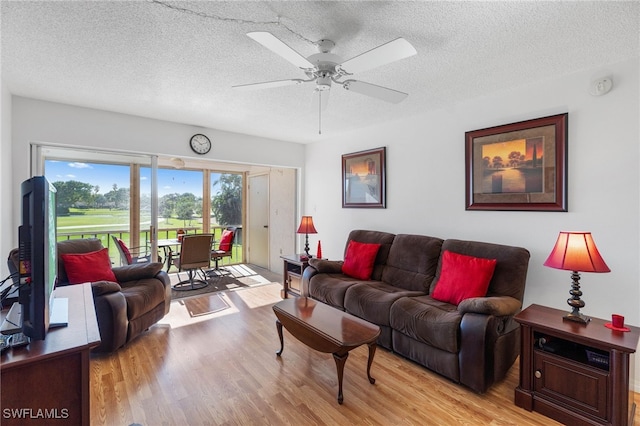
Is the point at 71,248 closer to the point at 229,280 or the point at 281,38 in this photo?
the point at 229,280

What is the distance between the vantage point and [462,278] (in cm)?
270

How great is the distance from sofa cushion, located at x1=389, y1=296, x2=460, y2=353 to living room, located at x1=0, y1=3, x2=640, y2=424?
23.0 inches

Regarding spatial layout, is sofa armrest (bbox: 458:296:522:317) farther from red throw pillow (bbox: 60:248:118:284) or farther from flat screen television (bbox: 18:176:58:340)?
red throw pillow (bbox: 60:248:118:284)

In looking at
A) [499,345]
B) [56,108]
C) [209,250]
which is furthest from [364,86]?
[209,250]

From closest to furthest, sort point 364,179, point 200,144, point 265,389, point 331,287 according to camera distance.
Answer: point 265,389, point 331,287, point 200,144, point 364,179

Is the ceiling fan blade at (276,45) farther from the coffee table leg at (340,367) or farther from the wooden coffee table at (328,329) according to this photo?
the coffee table leg at (340,367)

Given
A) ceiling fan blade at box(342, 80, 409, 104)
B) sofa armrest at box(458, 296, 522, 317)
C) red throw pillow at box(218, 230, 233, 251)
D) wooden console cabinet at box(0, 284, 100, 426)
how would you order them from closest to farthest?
wooden console cabinet at box(0, 284, 100, 426) < ceiling fan blade at box(342, 80, 409, 104) < sofa armrest at box(458, 296, 522, 317) < red throw pillow at box(218, 230, 233, 251)

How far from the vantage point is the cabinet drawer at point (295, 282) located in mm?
4164

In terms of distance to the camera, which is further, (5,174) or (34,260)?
(5,174)

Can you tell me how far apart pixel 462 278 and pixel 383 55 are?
1.99 meters

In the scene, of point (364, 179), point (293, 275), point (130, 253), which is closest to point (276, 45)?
point (364, 179)

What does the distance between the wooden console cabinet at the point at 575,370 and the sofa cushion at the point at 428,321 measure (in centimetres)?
44

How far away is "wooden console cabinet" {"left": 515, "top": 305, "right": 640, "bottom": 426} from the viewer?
5.68 feet

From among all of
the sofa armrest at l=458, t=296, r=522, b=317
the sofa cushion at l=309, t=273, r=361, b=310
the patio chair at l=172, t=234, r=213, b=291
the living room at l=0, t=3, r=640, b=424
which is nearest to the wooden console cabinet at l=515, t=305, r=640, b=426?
the sofa armrest at l=458, t=296, r=522, b=317
